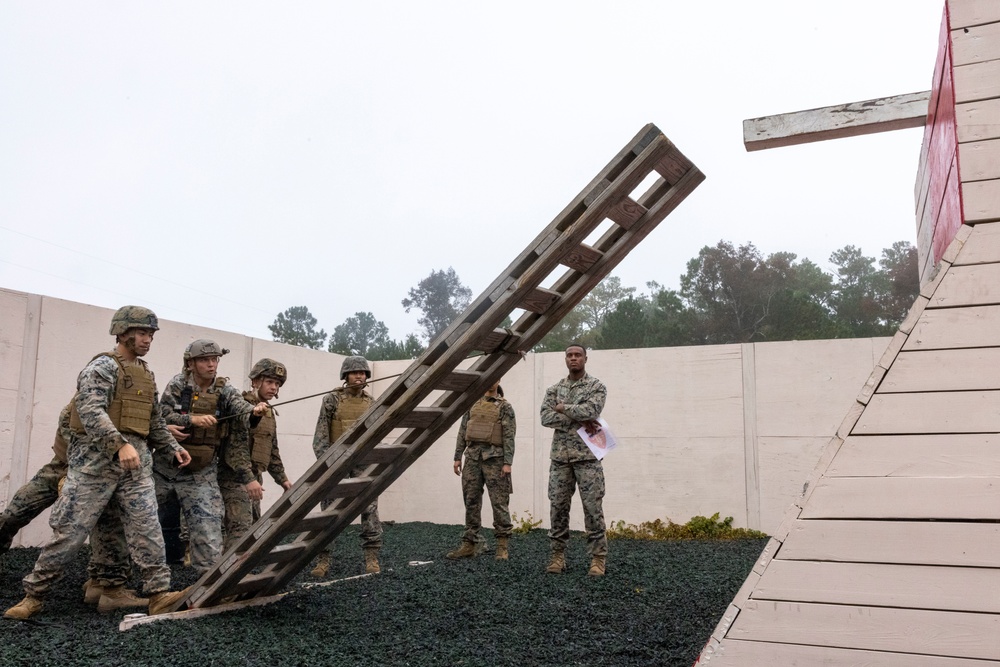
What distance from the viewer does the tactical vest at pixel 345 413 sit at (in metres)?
6.60

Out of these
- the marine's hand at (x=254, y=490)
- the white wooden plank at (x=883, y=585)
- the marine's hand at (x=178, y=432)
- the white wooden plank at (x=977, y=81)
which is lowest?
the white wooden plank at (x=883, y=585)

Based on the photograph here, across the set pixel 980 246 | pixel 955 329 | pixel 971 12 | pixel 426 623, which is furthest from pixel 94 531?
pixel 971 12

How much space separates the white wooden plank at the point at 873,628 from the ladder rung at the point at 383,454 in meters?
2.25

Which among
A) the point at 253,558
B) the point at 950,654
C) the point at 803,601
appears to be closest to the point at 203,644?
the point at 253,558

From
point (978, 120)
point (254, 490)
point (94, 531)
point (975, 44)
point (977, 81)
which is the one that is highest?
point (975, 44)

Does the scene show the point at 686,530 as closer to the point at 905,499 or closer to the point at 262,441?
the point at 262,441

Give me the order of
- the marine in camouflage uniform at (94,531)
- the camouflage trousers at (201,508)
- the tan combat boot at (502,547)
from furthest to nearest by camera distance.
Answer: the tan combat boot at (502,547)
the camouflage trousers at (201,508)
the marine in camouflage uniform at (94,531)

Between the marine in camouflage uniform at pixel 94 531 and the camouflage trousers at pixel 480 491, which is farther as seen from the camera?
the camouflage trousers at pixel 480 491

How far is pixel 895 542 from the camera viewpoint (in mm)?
2344

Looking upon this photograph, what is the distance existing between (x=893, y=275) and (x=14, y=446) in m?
35.6

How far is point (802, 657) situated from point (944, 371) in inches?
39.7

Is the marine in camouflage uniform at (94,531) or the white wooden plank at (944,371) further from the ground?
the white wooden plank at (944,371)

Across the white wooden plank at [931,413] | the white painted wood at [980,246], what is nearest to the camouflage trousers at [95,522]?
the white wooden plank at [931,413]

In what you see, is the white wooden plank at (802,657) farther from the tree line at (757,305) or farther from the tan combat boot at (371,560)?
the tree line at (757,305)
